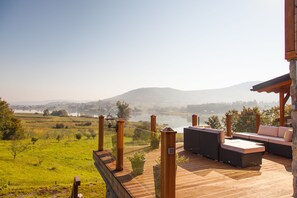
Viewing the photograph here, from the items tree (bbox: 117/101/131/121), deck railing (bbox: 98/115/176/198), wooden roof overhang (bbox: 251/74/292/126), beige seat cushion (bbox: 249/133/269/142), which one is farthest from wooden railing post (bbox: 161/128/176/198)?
tree (bbox: 117/101/131/121)

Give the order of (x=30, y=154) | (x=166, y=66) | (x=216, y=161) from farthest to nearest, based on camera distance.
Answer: (x=166, y=66) < (x=30, y=154) < (x=216, y=161)

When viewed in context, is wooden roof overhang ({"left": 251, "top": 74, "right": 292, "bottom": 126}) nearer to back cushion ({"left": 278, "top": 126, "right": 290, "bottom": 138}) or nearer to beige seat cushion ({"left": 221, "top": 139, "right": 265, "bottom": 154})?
back cushion ({"left": 278, "top": 126, "right": 290, "bottom": 138})

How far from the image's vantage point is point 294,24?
235cm

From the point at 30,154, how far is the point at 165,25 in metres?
13.6

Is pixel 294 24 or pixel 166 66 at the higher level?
pixel 166 66

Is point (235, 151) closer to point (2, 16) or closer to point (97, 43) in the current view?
point (97, 43)

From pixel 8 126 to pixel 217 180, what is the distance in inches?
919

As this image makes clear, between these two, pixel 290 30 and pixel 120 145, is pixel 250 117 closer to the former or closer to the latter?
pixel 120 145

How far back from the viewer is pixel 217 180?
442 cm

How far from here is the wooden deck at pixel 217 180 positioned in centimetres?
379

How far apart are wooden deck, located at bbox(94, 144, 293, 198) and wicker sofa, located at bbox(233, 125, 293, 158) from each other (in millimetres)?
363

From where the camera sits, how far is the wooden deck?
3.79 metres

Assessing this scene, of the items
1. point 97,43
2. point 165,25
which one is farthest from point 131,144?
point 97,43

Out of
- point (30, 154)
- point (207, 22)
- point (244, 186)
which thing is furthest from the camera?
point (30, 154)
